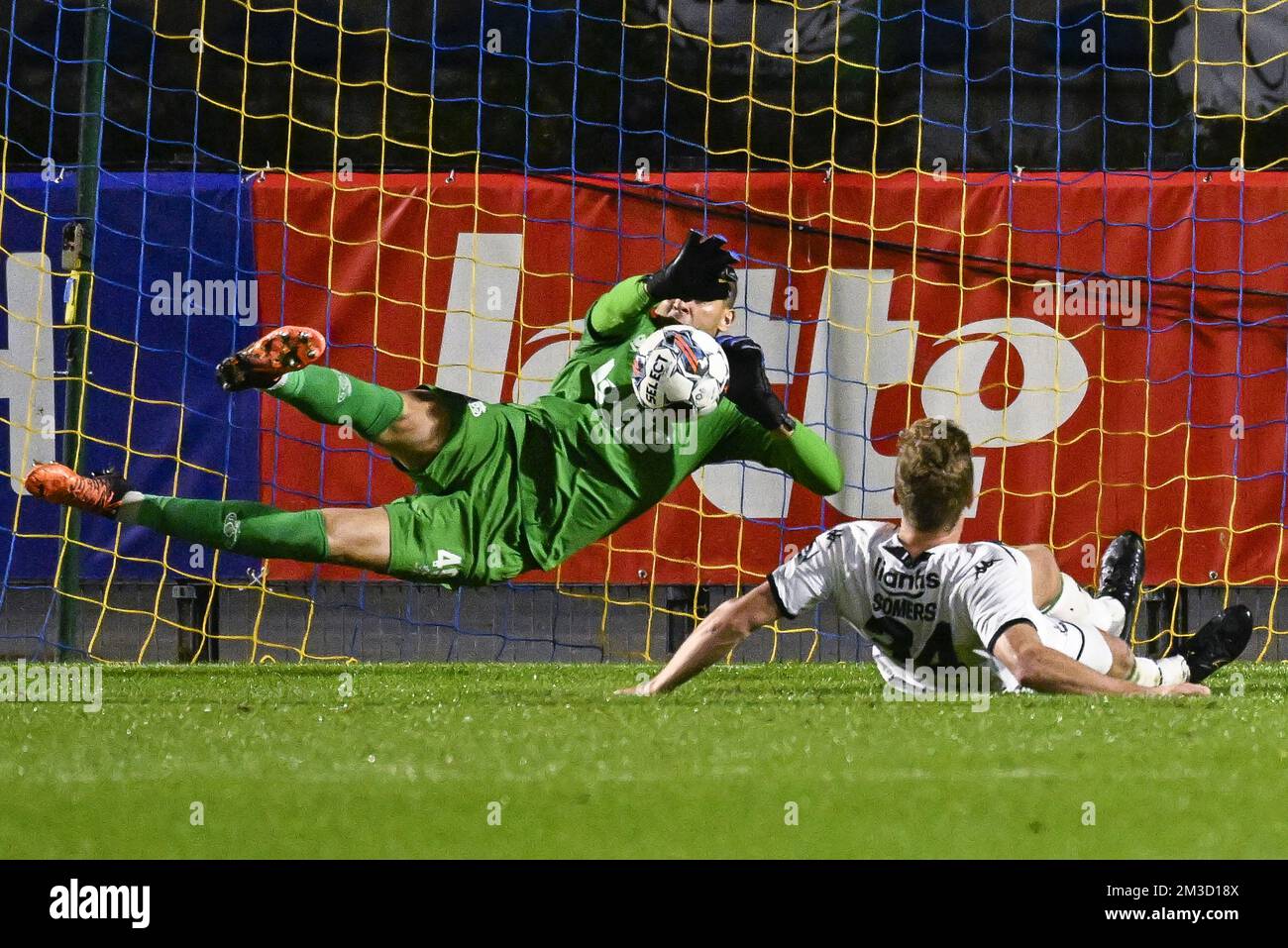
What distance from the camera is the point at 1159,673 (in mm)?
4668

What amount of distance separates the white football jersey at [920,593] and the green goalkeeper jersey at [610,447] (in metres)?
1.23

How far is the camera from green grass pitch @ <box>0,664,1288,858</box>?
2432 mm

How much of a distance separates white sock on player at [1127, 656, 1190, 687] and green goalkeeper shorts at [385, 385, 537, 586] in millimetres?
2184

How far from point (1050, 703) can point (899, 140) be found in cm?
391

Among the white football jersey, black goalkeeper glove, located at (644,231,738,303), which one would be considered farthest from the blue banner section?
the white football jersey

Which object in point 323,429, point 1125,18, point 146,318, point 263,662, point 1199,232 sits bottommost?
point 263,662

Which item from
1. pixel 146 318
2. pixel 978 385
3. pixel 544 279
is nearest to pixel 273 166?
pixel 146 318

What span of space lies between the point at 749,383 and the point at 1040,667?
1.62 meters

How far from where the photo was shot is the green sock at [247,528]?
5.33 metres

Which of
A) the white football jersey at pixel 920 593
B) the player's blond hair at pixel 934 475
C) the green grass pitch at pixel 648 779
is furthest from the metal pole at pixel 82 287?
the player's blond hair at pixel 934 475

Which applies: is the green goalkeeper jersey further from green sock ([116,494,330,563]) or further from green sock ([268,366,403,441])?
green sock ([116,494,330,563])

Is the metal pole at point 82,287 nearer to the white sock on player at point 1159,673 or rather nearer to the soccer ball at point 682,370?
the soccer ball at point 682,370

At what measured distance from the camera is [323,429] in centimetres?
699
